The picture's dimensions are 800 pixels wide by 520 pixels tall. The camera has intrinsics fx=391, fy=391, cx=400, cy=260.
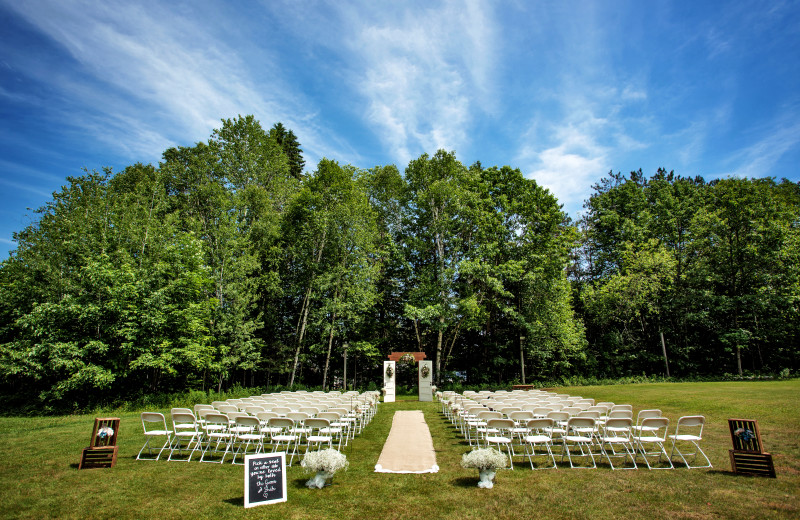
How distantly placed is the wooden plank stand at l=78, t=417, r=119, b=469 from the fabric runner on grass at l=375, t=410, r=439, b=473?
416 cm

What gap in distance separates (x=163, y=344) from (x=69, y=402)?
4.74 metres

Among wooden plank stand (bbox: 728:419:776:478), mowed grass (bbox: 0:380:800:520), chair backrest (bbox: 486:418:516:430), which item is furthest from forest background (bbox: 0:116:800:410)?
wooden plank stand (bbox: 728:419:776:478)

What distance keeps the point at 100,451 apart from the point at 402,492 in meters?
4.79

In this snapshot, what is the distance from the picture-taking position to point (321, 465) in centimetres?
511

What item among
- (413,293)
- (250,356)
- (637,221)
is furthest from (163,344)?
(637,221)

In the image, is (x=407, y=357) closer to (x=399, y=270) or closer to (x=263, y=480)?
(x=399, y=270)

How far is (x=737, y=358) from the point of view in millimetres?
25047

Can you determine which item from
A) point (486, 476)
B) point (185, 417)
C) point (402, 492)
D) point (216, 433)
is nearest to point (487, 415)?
point (486, 476)

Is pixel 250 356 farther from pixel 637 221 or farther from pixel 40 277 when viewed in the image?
pixel 637 221

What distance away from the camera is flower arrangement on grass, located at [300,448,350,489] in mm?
5102

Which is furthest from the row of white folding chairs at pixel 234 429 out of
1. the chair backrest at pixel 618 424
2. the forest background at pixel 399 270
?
the forest background at pixel 399 270

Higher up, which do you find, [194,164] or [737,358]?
[194,164]

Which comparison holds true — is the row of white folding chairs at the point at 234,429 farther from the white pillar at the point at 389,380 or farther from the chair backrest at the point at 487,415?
the white pillar at the point at 389,380

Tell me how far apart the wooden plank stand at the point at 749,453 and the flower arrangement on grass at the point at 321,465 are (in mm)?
5512
